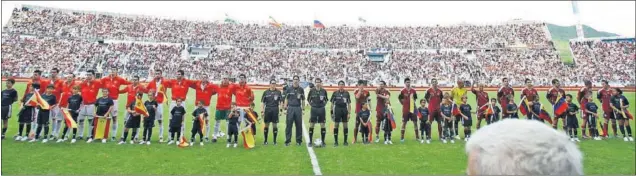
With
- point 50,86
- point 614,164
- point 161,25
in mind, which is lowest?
point 614,164

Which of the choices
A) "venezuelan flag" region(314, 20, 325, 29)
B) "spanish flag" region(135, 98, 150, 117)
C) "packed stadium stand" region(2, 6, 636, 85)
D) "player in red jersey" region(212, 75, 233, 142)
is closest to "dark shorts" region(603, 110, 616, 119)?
"player in red jersey" region(212, 75, 233, 142)

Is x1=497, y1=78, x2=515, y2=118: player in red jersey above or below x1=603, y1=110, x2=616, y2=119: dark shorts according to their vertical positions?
above

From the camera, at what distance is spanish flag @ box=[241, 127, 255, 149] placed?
1006 cm

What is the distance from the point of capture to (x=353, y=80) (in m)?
42.2

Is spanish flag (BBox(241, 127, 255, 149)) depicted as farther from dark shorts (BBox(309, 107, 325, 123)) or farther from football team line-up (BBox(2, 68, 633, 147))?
dark shorts (BBox(309, 107, 325, 123))

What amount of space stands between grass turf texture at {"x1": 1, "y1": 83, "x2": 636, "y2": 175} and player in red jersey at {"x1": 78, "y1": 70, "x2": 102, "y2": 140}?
78cm

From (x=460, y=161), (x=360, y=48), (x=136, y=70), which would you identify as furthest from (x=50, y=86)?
(x=360, y=48)

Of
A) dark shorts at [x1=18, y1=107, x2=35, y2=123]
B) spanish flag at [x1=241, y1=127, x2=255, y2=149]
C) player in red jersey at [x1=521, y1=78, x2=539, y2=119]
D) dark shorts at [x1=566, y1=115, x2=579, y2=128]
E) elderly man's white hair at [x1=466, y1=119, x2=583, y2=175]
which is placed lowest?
spanish flag at [x1=241, y1=127, x2=255, y2=149]

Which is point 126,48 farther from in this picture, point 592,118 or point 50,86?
point 592,118

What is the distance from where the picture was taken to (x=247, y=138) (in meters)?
10.2

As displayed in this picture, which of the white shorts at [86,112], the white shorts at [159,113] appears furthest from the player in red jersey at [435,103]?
the white shorts at [86,112]

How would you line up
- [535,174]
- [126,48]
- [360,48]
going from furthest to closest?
1. [360,48]
2. [126,48]
3. [535,174]

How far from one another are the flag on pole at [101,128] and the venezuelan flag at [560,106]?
12063 millimetres

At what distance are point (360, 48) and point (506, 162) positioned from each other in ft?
168
